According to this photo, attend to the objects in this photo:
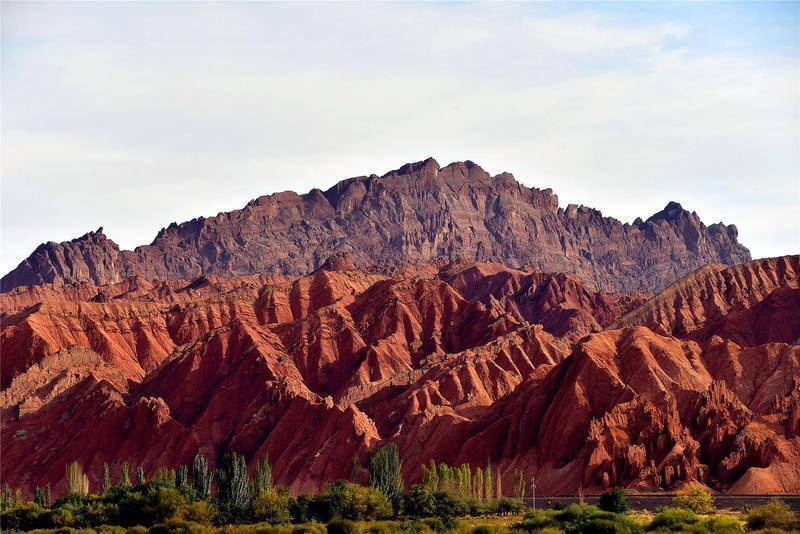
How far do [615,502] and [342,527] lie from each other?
29.3 metres

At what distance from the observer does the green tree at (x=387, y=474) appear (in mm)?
158250

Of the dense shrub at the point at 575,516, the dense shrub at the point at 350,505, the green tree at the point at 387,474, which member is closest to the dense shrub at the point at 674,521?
the dense shrub at the point at 575,516

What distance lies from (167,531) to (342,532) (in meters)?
15.1

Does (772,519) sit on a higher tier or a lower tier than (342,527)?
lower

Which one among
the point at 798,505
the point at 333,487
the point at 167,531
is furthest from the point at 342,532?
the point at 798,505

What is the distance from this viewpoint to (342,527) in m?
124

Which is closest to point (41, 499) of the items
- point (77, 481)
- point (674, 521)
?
point (77, 481)

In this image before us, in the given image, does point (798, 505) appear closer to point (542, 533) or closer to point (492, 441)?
point (542, 533)

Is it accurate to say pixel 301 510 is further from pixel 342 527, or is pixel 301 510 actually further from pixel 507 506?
pixel 507 506

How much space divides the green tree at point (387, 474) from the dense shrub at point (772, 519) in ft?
153

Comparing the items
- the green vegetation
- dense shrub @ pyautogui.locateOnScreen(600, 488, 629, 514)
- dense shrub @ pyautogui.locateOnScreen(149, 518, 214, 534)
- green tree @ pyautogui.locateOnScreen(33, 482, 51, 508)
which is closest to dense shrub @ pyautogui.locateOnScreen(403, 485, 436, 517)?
the green vegetation

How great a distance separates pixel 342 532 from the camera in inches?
4835

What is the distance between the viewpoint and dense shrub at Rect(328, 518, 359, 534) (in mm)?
122000

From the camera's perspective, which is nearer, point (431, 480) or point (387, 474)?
point (387, 474)
